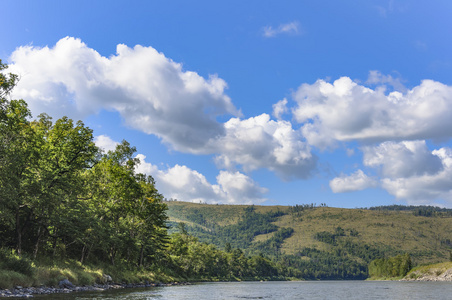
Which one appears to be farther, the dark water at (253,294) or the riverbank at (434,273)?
the riverbank at (434,273)

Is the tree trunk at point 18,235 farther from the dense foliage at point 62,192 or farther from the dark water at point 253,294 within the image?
Result: the dark water at point 253,294

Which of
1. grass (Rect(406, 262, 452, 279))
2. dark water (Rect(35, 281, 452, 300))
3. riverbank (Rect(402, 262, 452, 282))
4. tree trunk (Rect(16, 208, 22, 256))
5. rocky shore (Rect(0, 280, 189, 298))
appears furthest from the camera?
grass (Rect(406, 262, 452, 279))

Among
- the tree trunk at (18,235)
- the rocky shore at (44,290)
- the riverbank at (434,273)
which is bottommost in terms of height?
the riverbank at (434,273)

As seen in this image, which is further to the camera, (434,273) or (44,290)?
(434,273)

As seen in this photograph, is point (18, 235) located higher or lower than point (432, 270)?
higher

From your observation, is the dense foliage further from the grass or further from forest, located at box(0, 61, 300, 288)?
the grass

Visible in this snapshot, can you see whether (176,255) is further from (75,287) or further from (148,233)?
(75,287)

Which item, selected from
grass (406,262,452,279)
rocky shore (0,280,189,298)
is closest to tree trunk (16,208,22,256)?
rocky shore (0,280,189,298)

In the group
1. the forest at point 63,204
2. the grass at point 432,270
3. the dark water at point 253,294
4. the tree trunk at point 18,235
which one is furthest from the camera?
the grass at point 432,270

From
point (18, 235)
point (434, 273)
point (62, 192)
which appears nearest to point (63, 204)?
point (62, 192)

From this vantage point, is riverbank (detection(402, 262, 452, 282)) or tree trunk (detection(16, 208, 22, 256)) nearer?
tree trunk (detection(16, 208, 22, 256))

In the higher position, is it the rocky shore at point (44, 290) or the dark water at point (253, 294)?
the rocky shore at point (44, 290)

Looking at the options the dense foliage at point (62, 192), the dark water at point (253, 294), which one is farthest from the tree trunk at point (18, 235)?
the dark water at point (253, 294)

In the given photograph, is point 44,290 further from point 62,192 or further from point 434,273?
point 434,273
